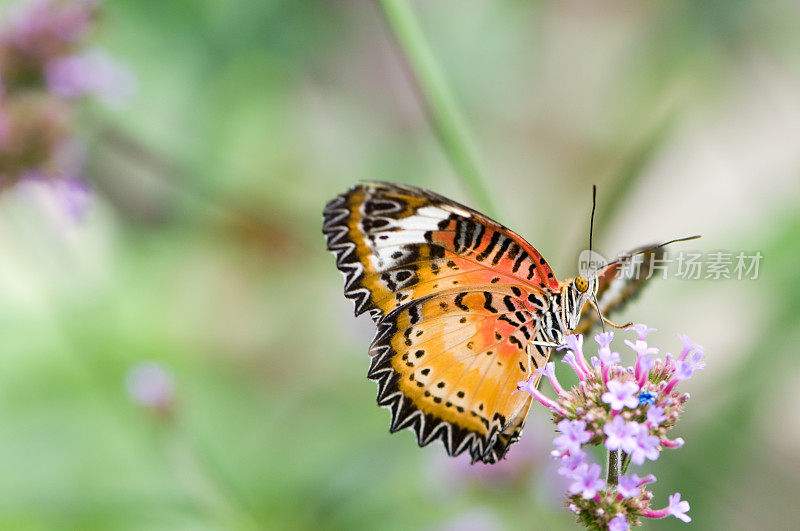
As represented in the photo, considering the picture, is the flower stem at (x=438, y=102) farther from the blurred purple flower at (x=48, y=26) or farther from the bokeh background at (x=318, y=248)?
the blurred purple flower at (x=48, y=26)

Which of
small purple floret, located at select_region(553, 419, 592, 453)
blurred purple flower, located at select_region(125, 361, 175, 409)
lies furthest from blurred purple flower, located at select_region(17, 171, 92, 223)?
small purple floret, located at select_region(553, 419, 592, 453)

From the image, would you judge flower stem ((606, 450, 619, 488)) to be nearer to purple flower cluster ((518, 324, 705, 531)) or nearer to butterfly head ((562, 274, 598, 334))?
purple flower cluster ((518, 324, 705, 531))

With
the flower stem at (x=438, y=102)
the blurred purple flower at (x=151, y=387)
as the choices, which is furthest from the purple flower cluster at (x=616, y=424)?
the blurred purple flower at (x=151, y=387)

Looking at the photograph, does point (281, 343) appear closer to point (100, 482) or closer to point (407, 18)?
point (100, 482)

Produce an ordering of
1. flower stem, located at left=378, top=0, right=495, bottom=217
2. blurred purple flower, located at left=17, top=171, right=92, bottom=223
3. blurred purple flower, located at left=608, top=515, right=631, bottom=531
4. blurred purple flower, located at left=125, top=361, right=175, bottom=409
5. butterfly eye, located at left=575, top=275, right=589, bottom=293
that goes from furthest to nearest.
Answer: blurred purple flower, located at left=17, top=171, right=92, bottom=223 → blurred purple flower, located at left=125, top=361, right=175, bottom=409 → flower stem, located at left=378, top=0, right=495, bottom=217 → butterfly eye, located at left=575, top=275, right=589, bottom=293 → blurred purple flower, located at left=608, top=515, right=631, bottom=531

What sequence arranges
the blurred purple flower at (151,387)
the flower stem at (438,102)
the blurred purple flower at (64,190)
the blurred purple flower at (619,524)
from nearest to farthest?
the blurred purple flower at (619,524) < the flower stem at (438,102) < the blurred purple flower at (151,387) < the blurred purple flower at (64,190)

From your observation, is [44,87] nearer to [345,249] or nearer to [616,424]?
[345,249]

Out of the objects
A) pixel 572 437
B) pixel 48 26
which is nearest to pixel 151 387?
pixel 48 26

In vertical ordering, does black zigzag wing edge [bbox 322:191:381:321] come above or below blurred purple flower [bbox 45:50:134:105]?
below
